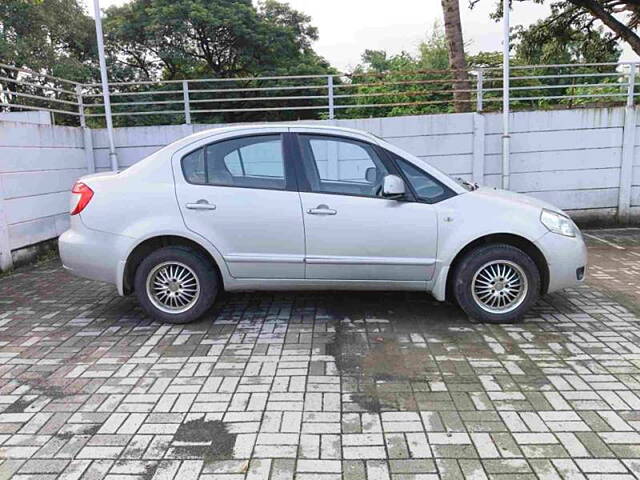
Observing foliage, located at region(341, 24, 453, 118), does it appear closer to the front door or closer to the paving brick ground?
the front door

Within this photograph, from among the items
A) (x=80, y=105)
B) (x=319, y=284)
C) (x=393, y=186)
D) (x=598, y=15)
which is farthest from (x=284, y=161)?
(x=598, y=15)

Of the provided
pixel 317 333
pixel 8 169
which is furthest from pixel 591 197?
pixel 8 169

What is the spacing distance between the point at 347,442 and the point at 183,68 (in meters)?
21.6

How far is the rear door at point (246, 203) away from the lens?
425 centimetres

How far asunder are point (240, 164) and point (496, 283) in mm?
2406

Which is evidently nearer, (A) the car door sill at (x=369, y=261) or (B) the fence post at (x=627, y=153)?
(A) the car door sill at (x=369, y=261)

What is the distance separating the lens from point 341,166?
434 centimetres

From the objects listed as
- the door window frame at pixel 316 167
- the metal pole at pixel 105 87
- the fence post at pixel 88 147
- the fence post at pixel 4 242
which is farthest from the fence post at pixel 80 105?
the door window frame at pixel 316 167

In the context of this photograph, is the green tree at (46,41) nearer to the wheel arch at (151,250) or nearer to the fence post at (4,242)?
the fence post at (4,242)

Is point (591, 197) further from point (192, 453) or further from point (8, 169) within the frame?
point (8, 169)

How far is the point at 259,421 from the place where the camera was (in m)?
2.88

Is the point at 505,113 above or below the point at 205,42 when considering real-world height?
below

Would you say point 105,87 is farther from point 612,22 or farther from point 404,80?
point 612,22

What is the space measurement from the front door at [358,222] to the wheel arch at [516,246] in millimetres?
236
